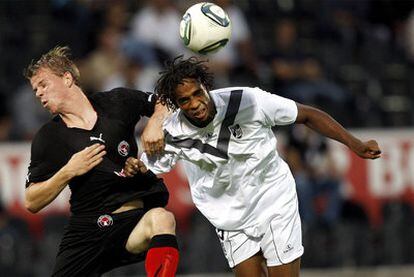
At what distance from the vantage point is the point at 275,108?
6.88 m

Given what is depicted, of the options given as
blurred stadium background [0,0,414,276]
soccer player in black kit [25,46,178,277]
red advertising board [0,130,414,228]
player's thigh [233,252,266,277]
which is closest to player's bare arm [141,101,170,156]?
soccer player in black kit [25,46,178,277]

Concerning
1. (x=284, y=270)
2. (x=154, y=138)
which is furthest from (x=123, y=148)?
(x=284, y=270)

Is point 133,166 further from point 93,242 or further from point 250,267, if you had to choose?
point 250,267

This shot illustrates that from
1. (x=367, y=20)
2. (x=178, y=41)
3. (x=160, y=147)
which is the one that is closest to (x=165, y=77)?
(x=160, y=147)

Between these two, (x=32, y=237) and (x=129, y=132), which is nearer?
(x=129, y=132)

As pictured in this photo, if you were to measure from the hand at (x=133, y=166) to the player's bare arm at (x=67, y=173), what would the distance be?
A: 0.17 metres

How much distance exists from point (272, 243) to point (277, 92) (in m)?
5.56

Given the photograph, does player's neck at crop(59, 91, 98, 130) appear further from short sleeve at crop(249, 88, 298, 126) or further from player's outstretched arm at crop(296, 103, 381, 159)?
player's outstretched arm at crop(296, 103, 381, 159)

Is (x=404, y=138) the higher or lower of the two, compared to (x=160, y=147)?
lower

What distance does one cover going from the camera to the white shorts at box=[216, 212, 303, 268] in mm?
7055

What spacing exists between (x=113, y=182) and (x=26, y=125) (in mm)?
4852

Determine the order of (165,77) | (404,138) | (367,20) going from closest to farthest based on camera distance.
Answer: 1. (165,77)
2. (404,138)
3. (367,20)

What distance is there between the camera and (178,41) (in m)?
12.6

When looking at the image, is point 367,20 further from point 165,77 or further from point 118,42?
point 165,77
